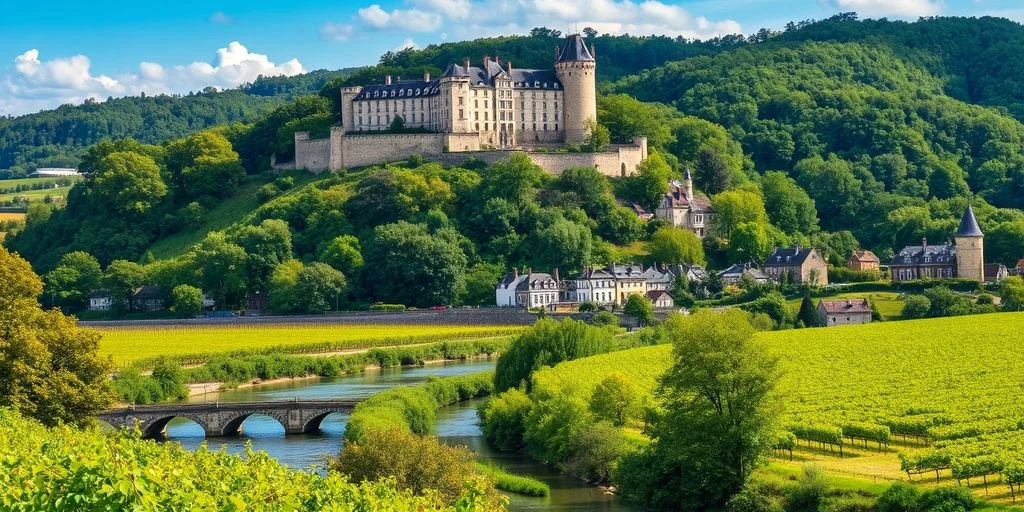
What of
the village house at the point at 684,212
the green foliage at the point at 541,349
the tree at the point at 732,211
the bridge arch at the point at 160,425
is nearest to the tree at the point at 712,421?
the green foliage at the point at 541,349

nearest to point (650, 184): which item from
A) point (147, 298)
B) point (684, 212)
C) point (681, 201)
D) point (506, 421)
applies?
point (681, 201)

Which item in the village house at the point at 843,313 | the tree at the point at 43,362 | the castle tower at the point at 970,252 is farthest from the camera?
the castle tower at the point at 970,252

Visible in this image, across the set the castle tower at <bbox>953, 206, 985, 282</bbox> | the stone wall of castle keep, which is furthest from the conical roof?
the stone wall of castle keep

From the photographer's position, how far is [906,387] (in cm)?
5212

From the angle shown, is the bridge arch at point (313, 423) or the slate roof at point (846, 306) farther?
the slate roof at point (846, 306)

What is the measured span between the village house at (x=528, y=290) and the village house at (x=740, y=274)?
414 inches

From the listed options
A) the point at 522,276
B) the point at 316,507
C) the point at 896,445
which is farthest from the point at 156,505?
the point at 522,276

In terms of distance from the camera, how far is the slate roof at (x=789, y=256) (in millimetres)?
101250

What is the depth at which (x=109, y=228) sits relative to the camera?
117688mm

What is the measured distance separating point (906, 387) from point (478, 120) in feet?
208

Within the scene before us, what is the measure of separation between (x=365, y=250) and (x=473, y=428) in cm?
4756

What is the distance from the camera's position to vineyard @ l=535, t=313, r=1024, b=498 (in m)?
39.7

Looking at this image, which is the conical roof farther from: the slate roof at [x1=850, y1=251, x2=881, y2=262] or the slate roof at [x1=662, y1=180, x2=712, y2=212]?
the slate roof at [x1=662, y1=180, x2=712, y2=212]

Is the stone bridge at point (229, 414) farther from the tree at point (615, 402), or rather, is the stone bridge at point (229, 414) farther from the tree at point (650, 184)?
the tree at point (650, 184)
